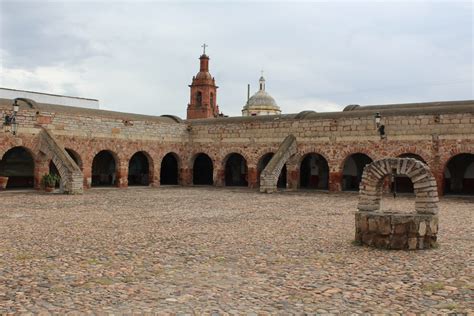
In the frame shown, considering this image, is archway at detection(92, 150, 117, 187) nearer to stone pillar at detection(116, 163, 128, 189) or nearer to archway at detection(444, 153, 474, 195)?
stone pillar at detection(116, 163, 128, 189)

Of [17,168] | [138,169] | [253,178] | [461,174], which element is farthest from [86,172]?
[461,174]

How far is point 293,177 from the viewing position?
79.8 ft

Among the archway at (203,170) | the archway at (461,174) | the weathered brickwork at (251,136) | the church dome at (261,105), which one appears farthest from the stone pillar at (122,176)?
the church dome at (261,105)

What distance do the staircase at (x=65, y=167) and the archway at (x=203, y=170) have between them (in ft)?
36.6

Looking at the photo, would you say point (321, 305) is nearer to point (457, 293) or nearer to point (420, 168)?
point (457, 293)

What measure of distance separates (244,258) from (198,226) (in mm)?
3597

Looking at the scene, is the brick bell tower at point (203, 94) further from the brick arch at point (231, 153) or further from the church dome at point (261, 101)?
the brick arch at point (231, 153)

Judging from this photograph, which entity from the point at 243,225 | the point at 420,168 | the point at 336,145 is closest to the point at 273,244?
the point at 243,225

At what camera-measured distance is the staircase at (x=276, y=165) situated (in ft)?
73.5

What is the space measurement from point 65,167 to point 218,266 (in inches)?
565

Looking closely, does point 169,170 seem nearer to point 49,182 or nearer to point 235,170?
point 235,170

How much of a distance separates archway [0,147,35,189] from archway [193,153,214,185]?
10.0 m

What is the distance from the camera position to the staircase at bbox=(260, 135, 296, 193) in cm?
2241

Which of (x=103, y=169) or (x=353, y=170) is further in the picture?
(x=103, y=169)
